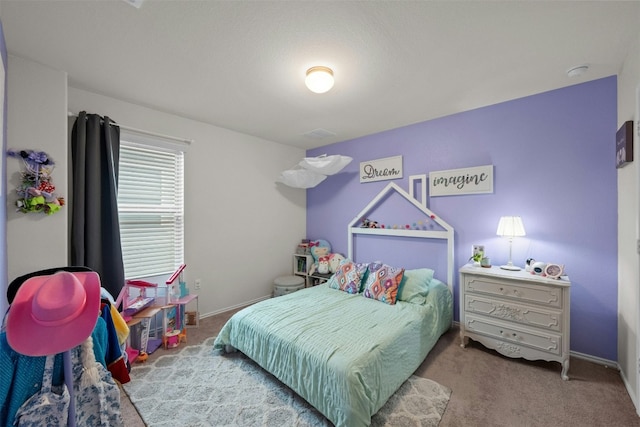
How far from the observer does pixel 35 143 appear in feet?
6.35

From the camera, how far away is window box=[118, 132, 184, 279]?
2652 mm

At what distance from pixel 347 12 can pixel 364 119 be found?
5.45ft

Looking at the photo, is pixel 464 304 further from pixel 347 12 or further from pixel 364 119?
pixel 347 12

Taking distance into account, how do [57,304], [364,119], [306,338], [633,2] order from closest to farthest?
1. [57,304]
2. [633,2]
3. [306,338]
4. [364,119]

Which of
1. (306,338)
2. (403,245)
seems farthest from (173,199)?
(403,245)

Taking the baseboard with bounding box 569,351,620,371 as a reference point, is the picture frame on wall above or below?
above

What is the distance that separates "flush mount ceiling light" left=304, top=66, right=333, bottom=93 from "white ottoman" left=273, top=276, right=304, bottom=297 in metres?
2.60

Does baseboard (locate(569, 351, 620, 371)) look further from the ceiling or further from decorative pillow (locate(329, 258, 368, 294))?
the ceiling

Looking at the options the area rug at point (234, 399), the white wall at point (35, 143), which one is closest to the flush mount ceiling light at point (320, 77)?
the white wall at point (35, 143)

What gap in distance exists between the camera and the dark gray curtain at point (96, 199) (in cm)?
227

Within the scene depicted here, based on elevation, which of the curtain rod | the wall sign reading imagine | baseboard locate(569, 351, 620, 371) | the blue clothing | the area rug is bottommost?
the area rug

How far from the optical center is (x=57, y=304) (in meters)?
0.92

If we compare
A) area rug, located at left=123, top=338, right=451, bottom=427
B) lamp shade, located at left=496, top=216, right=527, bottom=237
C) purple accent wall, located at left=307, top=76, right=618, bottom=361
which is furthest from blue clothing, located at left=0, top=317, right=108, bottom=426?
purple accent wall, located at left=307, top=76, right=618, bottom=361

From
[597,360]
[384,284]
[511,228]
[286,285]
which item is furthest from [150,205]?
[597,360]
